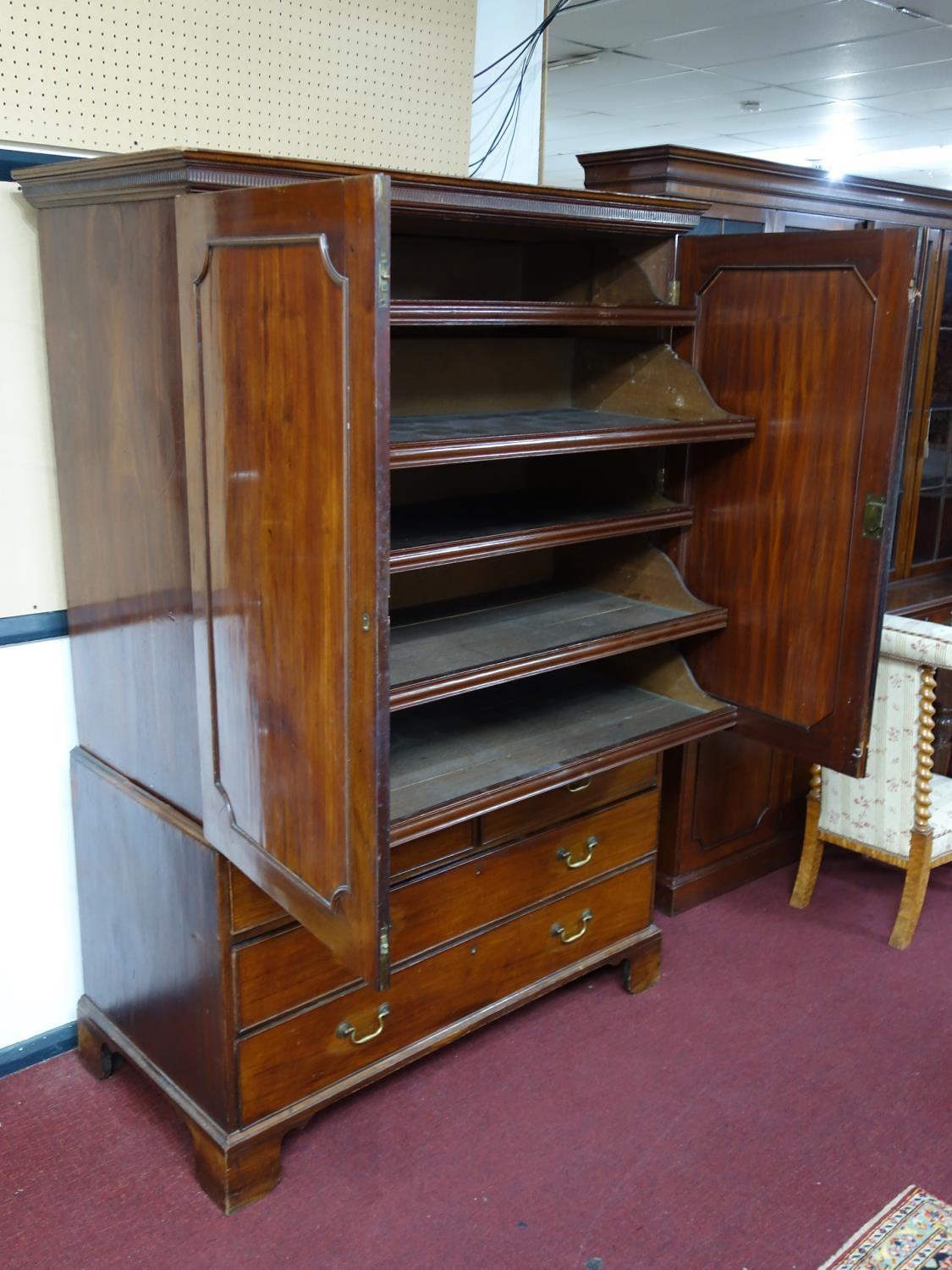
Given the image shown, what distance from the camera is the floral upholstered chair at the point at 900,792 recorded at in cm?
232

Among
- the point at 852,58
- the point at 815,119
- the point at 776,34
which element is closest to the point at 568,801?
the point at 776,34

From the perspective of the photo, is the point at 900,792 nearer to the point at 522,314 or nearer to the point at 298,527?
the point at 522,314

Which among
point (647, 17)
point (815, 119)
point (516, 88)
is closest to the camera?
point (516, 88)

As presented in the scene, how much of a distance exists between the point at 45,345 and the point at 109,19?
47cm

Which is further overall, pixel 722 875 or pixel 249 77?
pixel 722 875

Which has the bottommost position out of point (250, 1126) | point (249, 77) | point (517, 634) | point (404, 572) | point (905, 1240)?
point (905, 1240)

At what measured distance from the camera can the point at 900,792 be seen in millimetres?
2416

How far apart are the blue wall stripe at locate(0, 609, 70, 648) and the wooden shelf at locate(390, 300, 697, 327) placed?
30.2 inches

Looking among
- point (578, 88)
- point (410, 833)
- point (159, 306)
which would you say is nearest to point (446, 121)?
point (159, 306)

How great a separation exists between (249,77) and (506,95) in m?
0.59

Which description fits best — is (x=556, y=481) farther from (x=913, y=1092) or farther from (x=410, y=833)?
(x=913, y=1092)

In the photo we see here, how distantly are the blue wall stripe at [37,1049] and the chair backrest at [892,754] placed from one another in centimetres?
161

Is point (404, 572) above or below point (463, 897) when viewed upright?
above

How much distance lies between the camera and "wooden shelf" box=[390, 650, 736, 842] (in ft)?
5.42
